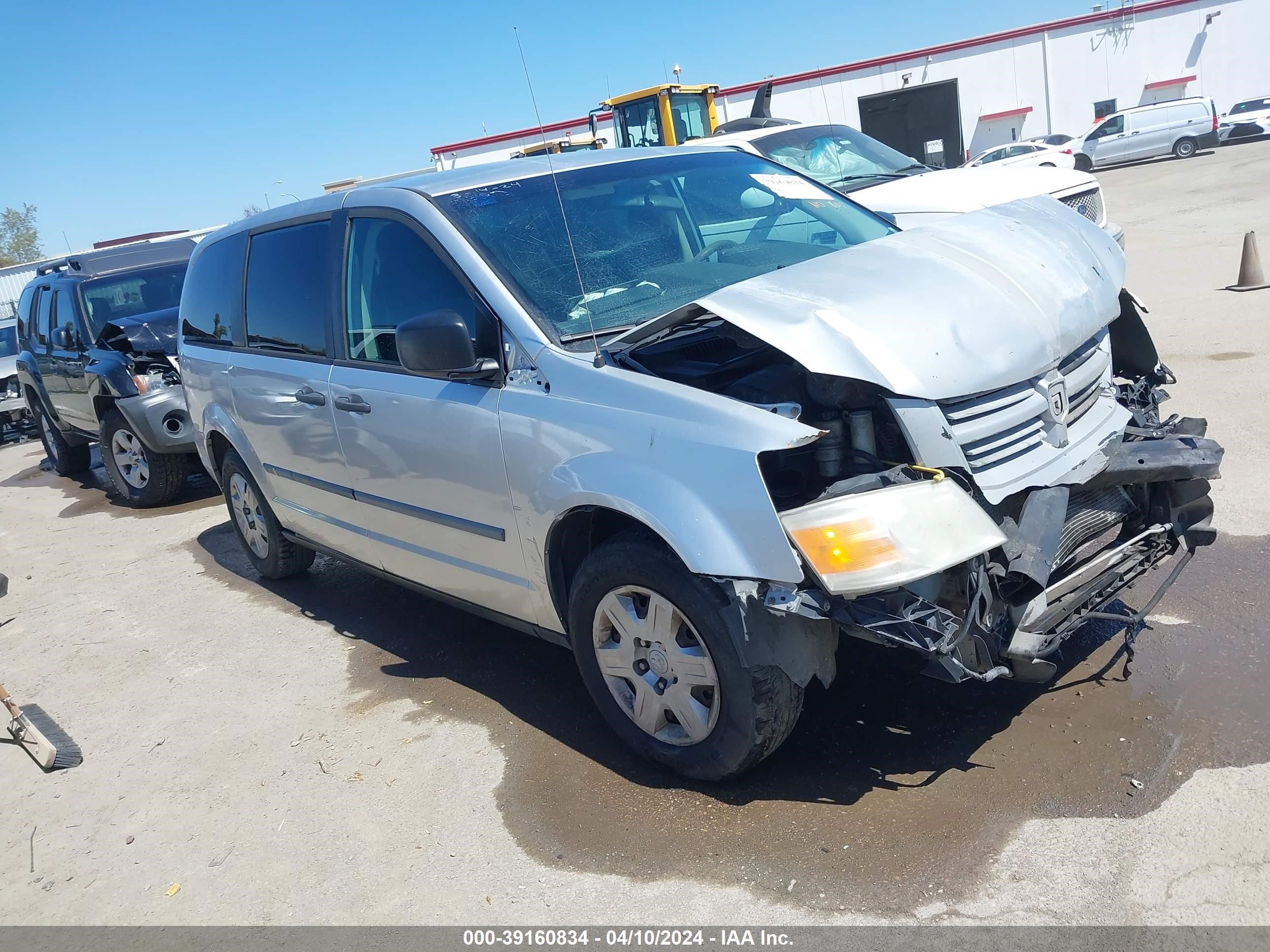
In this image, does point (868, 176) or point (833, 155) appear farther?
point (833, 155)

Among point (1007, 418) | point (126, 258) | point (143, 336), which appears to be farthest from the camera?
point (126, 258)

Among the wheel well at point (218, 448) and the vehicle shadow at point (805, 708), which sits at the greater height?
the wheel well at point (218, 448)

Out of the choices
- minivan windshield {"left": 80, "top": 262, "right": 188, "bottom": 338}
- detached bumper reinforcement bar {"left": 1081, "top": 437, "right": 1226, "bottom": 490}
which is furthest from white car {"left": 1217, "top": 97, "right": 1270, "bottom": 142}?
detached bumper reinforcement bar {"left": 1081, "top": 437, "right": 1226, "bottom": 490}

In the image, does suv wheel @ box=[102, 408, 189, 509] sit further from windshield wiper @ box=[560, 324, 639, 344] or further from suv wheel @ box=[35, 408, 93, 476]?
windshield wiper @ box=[560, 324, 639, 344]

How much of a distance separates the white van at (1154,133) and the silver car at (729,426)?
1180 inches

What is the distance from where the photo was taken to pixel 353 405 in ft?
13.9

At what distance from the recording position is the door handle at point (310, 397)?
4.49 m

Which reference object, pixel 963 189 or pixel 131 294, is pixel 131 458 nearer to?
pixel 131 294

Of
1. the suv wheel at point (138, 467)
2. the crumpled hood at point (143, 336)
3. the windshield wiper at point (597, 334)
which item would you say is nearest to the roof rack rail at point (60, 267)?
the crumpled hood at point (143, 336)

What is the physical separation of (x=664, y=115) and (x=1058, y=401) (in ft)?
56.4

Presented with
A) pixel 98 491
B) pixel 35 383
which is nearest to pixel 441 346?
pixel 98 491

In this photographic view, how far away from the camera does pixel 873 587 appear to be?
8.67 ft

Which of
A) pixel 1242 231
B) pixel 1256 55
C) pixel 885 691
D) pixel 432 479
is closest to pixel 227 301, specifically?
pixel 432 479

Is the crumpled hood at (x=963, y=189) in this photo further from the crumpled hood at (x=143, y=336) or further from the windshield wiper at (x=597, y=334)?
the crumpled hood at (x=143, y=336)
